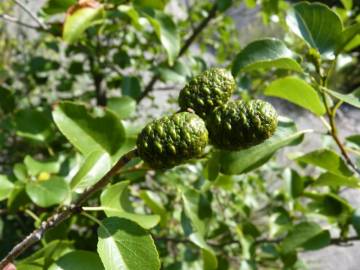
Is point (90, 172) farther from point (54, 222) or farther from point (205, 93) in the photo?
point (205, 93)

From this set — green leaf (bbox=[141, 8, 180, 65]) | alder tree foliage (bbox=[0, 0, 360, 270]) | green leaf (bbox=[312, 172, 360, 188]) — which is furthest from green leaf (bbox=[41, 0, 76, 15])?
green leaf (bbox=[312, 172, 360, 188])

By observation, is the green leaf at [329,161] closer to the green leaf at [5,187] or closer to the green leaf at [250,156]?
the green leaf at [250,156]

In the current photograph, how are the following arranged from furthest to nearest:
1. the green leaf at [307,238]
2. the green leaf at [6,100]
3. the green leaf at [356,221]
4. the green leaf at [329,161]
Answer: the green leaf at [6,100] < the green leaf at [307,238] < the green leaf at [356,221] < the green leaf at [329,161]

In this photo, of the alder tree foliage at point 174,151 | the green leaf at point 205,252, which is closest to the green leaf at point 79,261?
the alder tree foliage at point 174,151

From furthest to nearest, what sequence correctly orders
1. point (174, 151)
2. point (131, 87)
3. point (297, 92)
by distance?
point (131, 87), point (297, 92), point (174, 151)

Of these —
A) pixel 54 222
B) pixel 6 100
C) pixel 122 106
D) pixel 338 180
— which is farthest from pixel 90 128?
pixel 6 100

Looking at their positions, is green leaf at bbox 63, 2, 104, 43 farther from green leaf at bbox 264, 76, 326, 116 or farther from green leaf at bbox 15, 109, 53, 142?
green leaf at bbox 264, 76, 326, 116

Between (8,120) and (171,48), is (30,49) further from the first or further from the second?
(171,48)
